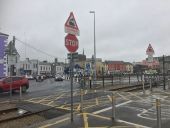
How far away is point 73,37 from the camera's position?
38.7 ft

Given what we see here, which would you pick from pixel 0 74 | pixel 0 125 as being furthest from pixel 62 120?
pixel 0 74

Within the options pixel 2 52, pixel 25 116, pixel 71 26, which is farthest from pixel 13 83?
pixel 71 26

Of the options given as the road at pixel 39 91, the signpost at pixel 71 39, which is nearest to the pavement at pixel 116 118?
the signpost at pixel 71 39

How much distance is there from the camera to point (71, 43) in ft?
38.0

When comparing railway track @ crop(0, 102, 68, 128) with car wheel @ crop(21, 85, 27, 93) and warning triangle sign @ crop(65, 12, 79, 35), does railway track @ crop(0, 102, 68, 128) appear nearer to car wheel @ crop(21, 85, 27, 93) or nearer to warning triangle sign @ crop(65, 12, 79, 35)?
warning triangle sign @ crop(65, 12, 79, 35)

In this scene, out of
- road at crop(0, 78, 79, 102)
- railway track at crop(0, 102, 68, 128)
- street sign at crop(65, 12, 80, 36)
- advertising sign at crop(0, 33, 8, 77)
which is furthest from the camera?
advertising sign at crop(0, 33, 8, 77)

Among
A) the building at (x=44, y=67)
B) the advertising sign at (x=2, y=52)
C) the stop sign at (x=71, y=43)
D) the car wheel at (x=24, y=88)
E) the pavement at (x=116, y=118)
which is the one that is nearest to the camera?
the stop sign at (x=71, y=43)

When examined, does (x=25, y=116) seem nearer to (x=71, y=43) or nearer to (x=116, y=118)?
(x=116, y=118)

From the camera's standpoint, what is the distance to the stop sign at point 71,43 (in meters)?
11.4

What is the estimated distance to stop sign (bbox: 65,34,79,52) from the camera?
1142 cm

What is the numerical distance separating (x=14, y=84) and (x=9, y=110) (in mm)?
13972

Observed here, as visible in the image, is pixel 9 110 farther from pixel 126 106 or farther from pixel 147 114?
pixel 147 114

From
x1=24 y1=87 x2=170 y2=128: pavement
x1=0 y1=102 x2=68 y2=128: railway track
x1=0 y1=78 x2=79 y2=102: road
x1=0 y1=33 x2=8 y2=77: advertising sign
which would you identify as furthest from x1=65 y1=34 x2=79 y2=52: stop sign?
x1=0 y1=33 x2=8 y2=77: advertising sign

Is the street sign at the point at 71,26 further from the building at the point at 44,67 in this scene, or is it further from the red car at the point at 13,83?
the building at the point at 44,67
